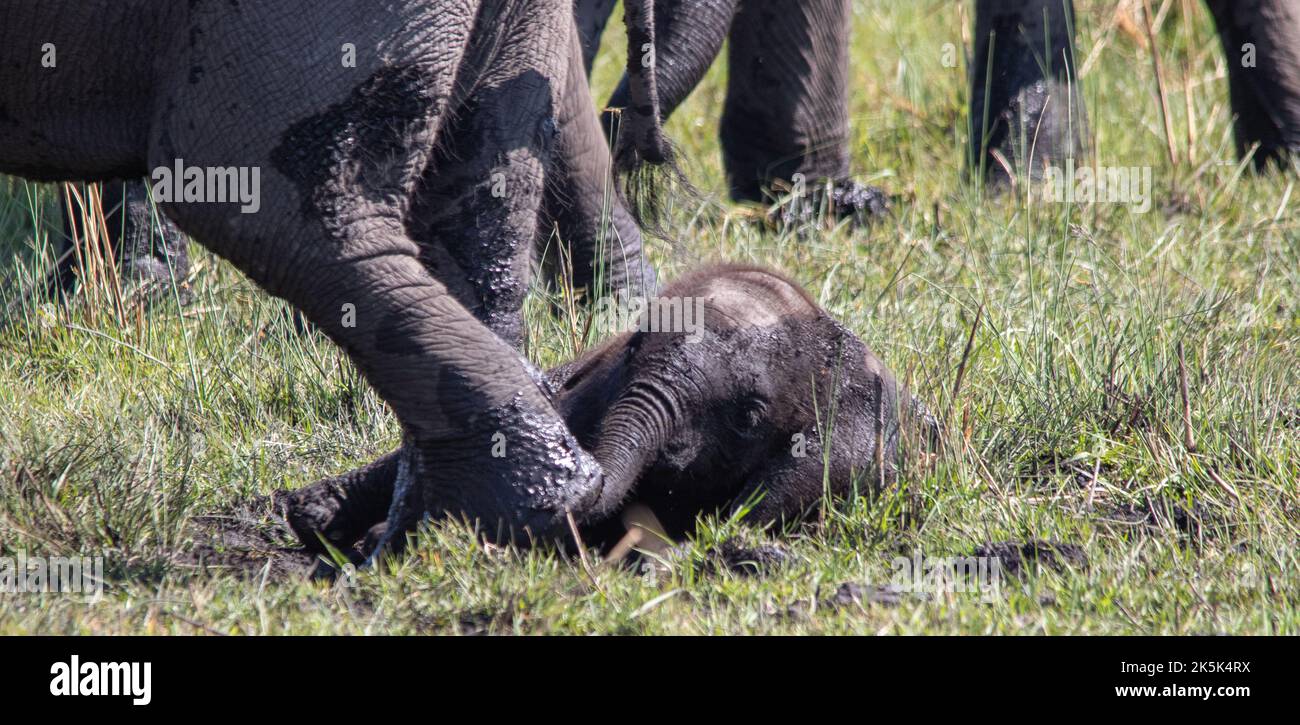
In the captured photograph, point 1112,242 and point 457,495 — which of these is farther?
point 1112,242

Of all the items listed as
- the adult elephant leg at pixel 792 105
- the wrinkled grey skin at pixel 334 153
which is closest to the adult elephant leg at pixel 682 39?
the adult elephant leg at pixel 792 105

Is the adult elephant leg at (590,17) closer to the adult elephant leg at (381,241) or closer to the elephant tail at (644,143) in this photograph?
the elephant tail at (644,143)

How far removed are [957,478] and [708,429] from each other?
A: 22.7 inches

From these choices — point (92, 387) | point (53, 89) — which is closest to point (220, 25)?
point (53, 89)

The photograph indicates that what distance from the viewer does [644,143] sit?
3.44 m

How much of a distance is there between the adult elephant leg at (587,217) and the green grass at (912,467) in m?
0.18

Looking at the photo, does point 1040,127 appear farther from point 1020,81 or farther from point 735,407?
point 735,407

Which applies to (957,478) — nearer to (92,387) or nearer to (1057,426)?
(1057,426)

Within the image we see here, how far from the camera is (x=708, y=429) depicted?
332cm

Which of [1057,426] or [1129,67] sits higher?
[1129,67]

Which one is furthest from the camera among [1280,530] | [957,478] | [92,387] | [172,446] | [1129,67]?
[1129,67]

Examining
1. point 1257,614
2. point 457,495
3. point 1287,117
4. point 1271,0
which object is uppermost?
point 1271,0

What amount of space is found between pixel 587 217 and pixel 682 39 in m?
0.62

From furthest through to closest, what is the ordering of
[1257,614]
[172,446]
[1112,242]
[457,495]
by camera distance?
[1112,242] → [172,446] → [457,495] → [1257,614]
